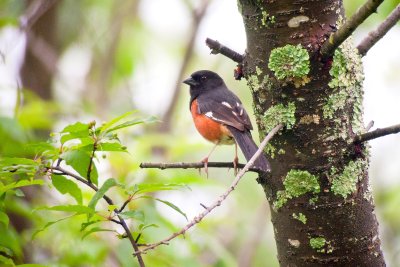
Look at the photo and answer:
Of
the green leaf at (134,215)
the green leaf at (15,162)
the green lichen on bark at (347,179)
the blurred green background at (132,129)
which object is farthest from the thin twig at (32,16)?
the green lichen on bark at (347,179)

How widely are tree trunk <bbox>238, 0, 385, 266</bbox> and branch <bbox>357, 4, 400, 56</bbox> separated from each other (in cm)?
13

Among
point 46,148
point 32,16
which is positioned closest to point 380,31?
point 46,148

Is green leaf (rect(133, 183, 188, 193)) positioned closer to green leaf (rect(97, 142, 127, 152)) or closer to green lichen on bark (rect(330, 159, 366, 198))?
green leaf (rect(97, 142, 127, 152))

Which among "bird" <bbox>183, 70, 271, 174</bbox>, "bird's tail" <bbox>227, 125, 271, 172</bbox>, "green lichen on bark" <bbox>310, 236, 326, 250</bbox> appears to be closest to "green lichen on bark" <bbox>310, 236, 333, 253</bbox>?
"green lichen on bark" <bbox>310, 236, 326, 250</bbox>

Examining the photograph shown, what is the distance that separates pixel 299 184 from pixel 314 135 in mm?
163

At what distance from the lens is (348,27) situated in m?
1.61

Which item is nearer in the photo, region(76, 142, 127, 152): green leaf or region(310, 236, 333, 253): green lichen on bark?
region(76, 142, 127, 152): green leaf

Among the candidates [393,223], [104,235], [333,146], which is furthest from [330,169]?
[393,223]

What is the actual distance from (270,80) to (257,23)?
19 centimetres

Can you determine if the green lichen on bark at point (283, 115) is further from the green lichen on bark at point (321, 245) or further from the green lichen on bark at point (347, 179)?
the green lichen on bark at point (321, 245)

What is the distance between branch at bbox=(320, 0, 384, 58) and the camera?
1529mm

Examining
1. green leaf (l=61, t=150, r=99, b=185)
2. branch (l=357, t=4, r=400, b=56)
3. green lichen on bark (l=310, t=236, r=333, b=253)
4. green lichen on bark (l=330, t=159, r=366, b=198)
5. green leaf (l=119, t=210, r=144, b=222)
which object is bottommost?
green leaf (l=119, t=210, r=144, b=222)

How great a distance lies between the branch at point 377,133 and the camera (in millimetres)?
1607

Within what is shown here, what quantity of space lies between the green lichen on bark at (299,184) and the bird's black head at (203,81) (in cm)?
254
